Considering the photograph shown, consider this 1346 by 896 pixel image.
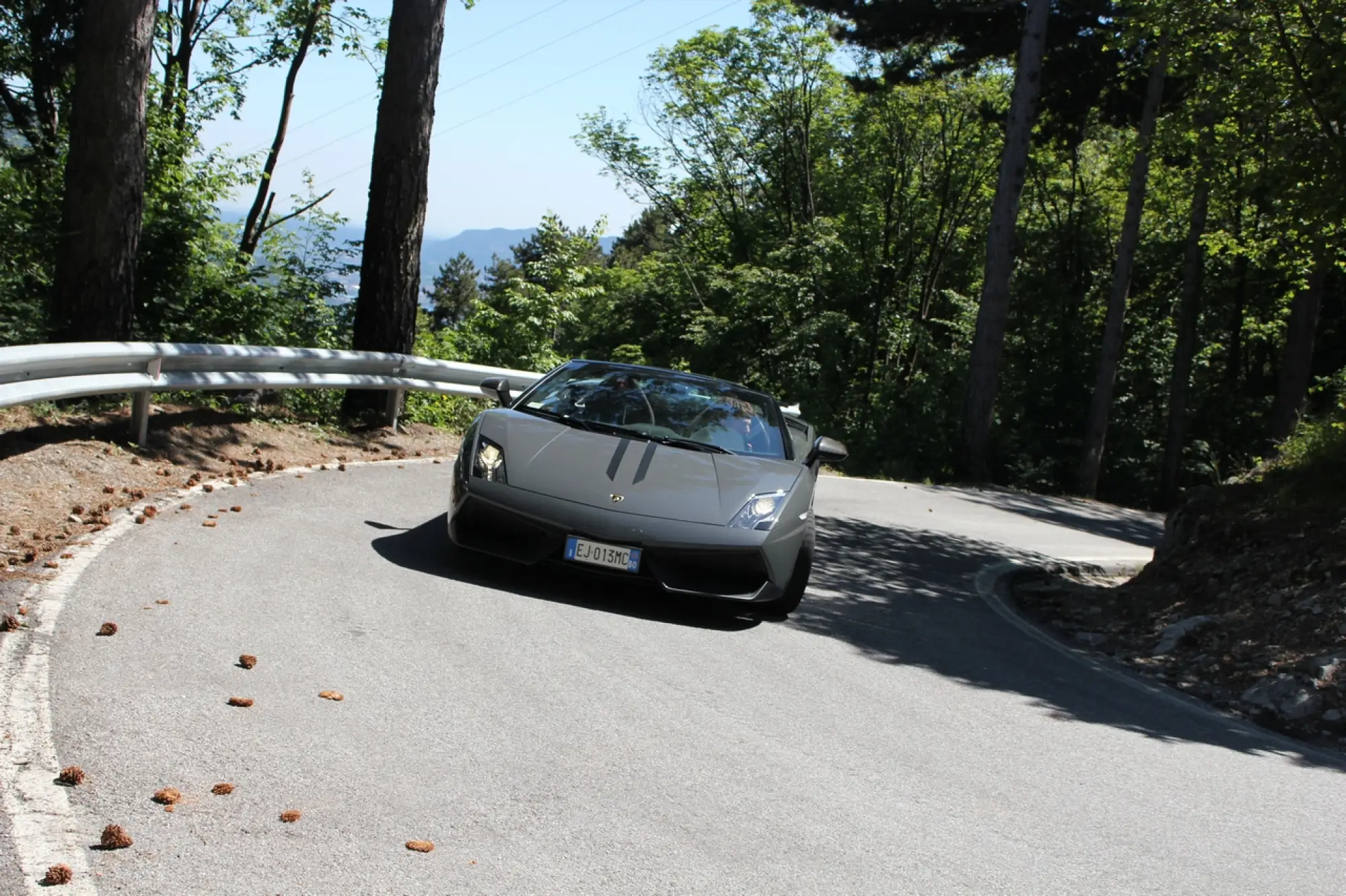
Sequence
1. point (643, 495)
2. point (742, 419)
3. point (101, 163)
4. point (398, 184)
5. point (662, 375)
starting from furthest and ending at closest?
point (398, 184)
point (101, 163)
point (662, 375)
point (742, 419)
point (643, 495)

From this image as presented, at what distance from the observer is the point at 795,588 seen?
26.5 ft

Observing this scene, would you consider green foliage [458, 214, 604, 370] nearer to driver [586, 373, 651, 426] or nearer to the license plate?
driver [586, 373, 651, 426]

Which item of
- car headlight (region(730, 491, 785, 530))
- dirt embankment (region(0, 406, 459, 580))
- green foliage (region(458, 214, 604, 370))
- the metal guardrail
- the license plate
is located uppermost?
green foliage (region(458, 214, 604, 370))

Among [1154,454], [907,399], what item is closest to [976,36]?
[907,399]

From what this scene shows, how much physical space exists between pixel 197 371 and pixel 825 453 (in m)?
5.24

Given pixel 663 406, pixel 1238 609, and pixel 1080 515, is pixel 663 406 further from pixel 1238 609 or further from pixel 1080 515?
pixel 1080 515

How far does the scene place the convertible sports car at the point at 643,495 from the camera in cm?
730

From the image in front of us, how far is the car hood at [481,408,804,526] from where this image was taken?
7465 mm

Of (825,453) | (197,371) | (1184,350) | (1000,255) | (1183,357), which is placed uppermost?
(1000,255)

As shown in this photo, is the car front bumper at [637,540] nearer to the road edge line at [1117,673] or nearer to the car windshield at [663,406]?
the car windshield at [663,406]

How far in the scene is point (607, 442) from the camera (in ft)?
26.5

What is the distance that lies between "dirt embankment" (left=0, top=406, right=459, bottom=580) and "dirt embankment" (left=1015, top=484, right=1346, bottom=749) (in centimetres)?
666

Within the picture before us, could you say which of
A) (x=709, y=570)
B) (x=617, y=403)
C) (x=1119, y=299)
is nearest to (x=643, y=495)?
(x=709, y=570)

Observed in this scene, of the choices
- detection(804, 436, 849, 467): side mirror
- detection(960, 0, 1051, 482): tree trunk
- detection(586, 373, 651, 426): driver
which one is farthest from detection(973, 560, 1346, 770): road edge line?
detection(960, 0, 1051, 482): tree trunk
